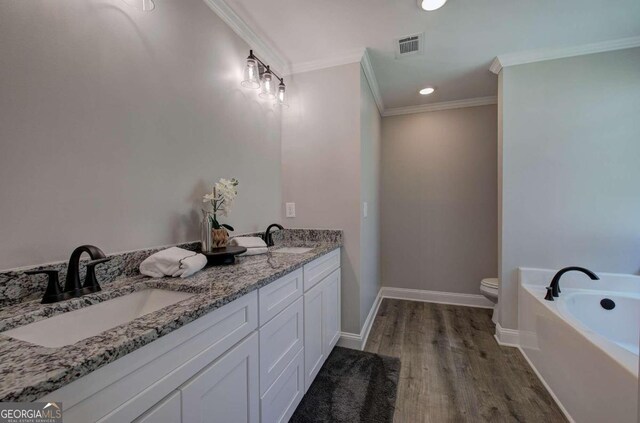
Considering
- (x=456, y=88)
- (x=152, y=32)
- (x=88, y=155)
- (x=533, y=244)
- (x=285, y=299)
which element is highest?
(x=456, y=88)

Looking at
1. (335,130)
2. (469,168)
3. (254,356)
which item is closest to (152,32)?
(335,130)

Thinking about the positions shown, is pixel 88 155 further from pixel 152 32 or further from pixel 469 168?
pixel 469 168

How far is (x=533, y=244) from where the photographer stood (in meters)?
2.21

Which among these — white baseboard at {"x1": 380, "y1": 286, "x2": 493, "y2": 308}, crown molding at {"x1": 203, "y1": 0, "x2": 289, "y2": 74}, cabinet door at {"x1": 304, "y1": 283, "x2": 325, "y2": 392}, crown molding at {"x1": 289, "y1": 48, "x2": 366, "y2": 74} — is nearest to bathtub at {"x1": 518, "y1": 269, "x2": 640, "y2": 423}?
white baseboard at {"x1": 380, "y1": 286, "x2": 493, "y2": 308}

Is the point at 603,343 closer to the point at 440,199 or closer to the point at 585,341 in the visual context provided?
the point at 585,341

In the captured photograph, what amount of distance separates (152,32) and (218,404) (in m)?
1.62

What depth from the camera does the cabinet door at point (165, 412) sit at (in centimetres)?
63

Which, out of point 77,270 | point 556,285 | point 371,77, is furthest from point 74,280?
point 556,285

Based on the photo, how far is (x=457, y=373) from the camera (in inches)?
74.2

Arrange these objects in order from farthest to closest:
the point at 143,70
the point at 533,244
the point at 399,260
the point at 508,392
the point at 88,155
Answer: the point at 399,260
the point at 533,244
the point at 508,392
the point at 143,70
the point at 88,155

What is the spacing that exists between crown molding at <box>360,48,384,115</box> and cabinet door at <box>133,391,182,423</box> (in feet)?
7.93

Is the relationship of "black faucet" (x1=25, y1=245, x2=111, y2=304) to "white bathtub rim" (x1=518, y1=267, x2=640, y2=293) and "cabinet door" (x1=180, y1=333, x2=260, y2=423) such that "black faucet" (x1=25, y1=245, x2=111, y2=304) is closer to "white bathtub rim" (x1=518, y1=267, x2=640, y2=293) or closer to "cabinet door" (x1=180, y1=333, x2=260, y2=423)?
"cabinet door" (x1=180, y1=333, x2=260, y2=423)

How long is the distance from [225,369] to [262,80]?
6.11 feet

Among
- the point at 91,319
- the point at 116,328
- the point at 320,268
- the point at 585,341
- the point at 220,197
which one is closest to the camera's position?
the point at 116,328
